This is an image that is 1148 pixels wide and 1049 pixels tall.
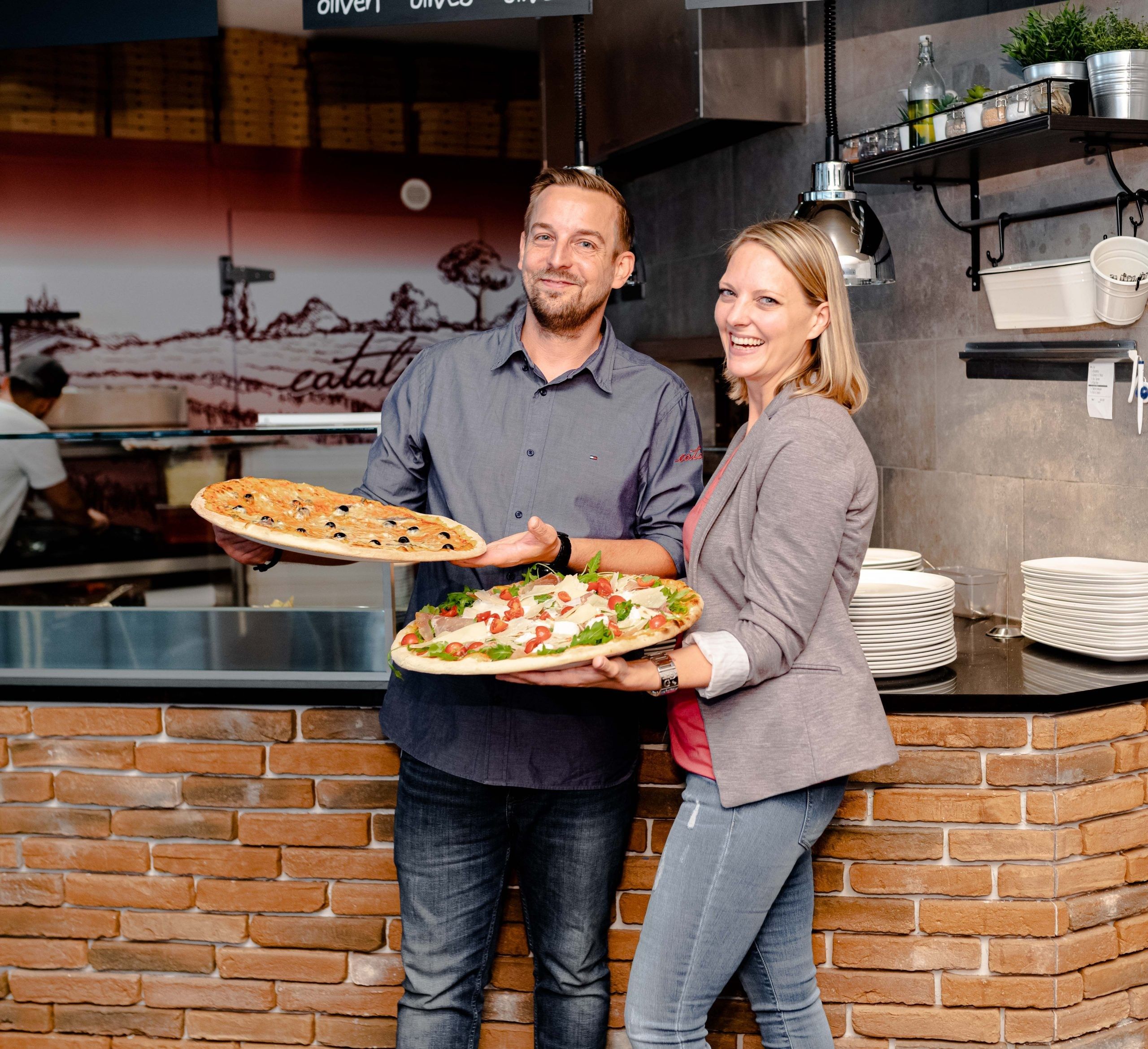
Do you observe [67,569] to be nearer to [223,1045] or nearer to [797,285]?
[223,1045]

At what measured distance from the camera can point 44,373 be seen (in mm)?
5340

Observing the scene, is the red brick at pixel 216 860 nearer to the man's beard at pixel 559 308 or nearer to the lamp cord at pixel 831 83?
the man's beard at pixel 559 308

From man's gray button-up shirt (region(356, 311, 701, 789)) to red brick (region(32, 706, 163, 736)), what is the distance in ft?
1.96

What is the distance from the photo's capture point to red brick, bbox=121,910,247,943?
7.73 ft

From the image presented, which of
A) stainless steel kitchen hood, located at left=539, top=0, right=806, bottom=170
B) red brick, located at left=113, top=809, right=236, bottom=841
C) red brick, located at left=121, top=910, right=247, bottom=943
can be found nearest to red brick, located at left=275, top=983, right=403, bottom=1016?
red brick, located at left=121, top=910, right=247, bottom=943

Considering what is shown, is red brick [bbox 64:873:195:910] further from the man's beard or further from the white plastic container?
the white plastic container

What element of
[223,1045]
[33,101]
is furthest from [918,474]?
[33,101]

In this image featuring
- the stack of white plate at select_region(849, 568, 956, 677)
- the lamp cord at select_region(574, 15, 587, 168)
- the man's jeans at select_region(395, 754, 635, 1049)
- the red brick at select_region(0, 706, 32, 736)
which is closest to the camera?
the man's jeans at select_region(395, 754, 635, 1049)

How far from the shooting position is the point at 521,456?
6.76ft

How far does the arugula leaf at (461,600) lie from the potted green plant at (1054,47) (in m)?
1.66

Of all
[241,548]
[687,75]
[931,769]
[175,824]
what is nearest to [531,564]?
[241,548]

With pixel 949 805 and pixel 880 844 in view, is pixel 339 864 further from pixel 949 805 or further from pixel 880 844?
pixel 949 805

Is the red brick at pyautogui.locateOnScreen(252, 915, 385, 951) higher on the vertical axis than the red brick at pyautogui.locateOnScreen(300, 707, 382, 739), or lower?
lower

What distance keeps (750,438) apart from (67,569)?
2055mm
